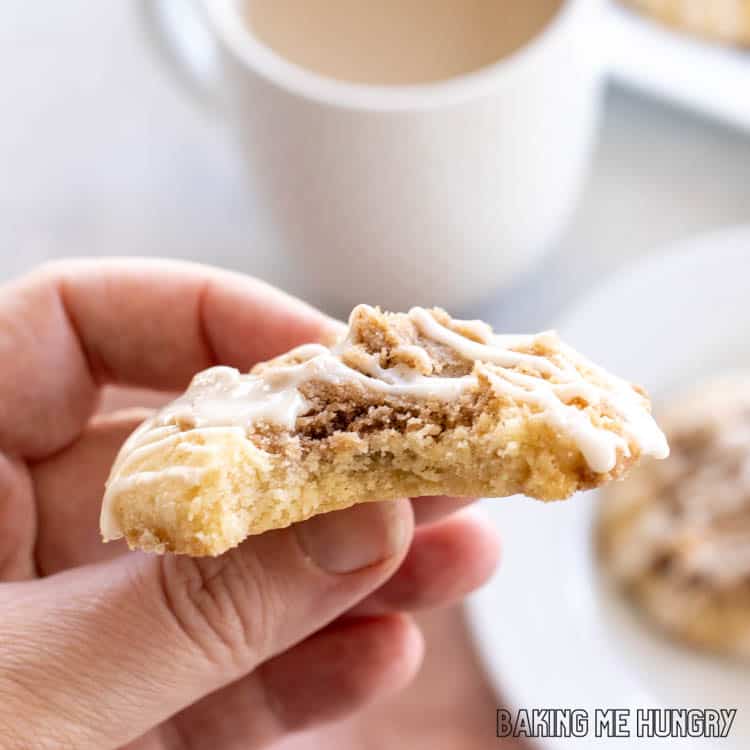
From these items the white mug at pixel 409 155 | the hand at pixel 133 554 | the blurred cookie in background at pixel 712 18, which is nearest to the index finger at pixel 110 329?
the hand at pixel 133 554

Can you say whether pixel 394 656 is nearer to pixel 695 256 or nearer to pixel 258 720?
pixel 258 720

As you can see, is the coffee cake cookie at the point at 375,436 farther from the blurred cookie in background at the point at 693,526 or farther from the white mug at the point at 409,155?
the blurred cookie in background at the point at 693,526

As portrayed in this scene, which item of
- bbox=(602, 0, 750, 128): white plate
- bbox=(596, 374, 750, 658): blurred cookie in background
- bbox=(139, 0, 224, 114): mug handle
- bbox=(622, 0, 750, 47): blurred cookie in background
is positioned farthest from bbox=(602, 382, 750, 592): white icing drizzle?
bbox=(139, 0, 224, 114): mug handle

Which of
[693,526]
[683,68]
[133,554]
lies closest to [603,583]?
[693,526]

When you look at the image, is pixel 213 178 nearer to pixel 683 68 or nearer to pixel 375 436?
pixel 683 68

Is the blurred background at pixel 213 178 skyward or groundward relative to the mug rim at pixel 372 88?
groundward

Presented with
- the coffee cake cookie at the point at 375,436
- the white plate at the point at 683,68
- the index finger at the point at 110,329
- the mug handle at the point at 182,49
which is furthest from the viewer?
the white plate at the point at 683,68
